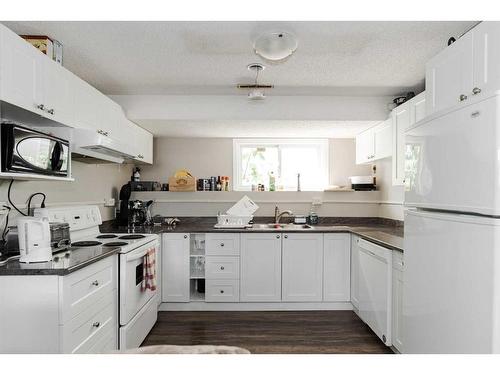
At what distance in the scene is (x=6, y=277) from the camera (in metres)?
1.66

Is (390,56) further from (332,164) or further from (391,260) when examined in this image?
(332,164)

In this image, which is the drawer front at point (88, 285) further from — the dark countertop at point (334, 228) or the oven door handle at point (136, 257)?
the dark countertop at point (334, 228)

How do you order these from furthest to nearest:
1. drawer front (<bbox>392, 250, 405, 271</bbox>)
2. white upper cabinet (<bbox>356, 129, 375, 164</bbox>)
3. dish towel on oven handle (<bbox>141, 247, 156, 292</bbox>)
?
white upper cabinet (<bbox>356, 129, 375, 164</bbox>), dish towel on oven handle (<bbox>141, 247, 156, 292</bbox>), drawer front (<bbox>392, 250, 405, 271</bbox>)

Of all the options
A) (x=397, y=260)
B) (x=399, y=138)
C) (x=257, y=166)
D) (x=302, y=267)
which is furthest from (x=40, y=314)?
(x=257, y=166)

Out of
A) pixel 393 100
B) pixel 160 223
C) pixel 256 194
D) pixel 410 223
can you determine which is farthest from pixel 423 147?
pixel 160 223

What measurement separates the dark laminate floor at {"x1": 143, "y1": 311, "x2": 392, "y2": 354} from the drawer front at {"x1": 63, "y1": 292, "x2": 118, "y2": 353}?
716mm

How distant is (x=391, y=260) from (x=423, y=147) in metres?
1.12

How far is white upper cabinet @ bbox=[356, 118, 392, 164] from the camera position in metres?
3.47

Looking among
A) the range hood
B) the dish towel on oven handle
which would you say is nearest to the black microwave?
the range hood

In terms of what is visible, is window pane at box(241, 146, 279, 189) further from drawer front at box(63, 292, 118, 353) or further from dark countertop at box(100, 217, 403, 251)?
drawer front at box(63, 292, 118, 353)

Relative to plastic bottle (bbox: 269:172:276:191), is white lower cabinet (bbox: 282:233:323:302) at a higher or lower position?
lower

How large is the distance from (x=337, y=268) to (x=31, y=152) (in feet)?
9.99

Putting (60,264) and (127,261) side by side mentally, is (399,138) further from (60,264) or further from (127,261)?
(60,264)

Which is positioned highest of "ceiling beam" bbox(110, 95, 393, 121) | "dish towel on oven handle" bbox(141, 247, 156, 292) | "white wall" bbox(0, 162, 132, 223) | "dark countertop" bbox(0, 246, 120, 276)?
"ceiling beam" bbox(110, 95, 393, 121)
